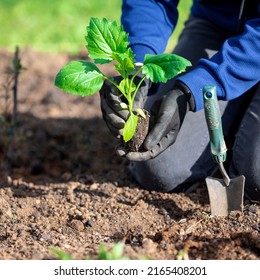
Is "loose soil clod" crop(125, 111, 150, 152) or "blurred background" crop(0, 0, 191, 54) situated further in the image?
"blurred background" crop(0, 0, 191, 54)

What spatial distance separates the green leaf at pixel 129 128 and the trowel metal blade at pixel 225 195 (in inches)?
15.8

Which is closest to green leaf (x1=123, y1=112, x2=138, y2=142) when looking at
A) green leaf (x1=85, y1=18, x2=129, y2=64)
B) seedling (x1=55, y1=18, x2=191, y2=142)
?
seedling (x1=55, y1=18, x2=191, y2=142)

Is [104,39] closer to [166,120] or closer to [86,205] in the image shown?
[166,120]

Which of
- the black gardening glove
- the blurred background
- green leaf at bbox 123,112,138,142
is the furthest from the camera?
the blurred background

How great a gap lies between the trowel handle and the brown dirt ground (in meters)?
0.26

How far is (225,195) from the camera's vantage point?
8.48 ft

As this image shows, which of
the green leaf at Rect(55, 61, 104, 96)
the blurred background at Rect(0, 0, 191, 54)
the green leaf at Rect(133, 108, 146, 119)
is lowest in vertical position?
the blurred background at Rect(0, 0, 191, 54)

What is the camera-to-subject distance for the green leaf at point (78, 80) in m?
2.31

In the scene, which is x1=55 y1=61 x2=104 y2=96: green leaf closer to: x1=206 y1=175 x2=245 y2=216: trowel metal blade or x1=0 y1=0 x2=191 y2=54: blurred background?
x1=206 y1=175 x2=245 y2=216: trowel metal blade

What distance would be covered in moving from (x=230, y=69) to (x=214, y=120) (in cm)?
28

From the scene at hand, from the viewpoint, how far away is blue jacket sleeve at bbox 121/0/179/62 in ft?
9.33

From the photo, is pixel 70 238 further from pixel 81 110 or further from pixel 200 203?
pixel 81 110

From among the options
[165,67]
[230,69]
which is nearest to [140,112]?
[165,67]
